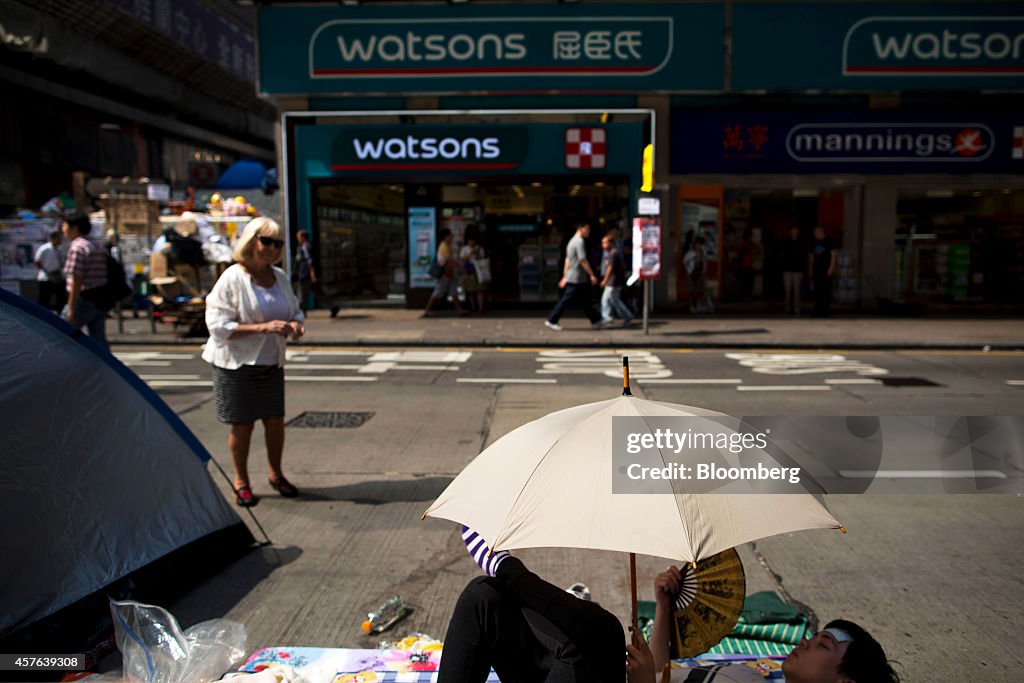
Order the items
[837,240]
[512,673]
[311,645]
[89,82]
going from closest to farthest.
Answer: [512,673]
[311,645]
[837,240]
[89,82]

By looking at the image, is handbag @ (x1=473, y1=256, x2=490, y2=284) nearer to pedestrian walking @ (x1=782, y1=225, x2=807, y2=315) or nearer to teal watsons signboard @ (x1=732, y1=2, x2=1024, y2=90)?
pedestrian walking @ (x1=782, y1=225, x2=807, y2=315)

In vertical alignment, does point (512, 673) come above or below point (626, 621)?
above

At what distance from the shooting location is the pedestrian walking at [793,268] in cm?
1589

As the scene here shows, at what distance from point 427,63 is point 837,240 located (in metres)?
10.3

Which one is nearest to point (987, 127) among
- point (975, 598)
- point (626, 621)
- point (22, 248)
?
point (975, 598)

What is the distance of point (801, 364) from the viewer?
11039mm

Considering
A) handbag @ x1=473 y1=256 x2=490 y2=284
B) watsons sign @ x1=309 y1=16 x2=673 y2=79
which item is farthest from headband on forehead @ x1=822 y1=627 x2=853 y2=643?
watsons sign @ x1=309 y1=16 x2=673 y2=79

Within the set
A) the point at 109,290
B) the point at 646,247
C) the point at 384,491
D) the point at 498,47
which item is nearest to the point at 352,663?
the point at 384,491

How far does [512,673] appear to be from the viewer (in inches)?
94.6

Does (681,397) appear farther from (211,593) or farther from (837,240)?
(837,240)

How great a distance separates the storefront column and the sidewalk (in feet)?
5.00

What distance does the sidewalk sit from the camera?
13070 millimetres

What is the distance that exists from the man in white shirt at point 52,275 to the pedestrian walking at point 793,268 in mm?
13202

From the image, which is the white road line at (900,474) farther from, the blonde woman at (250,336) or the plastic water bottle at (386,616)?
the blonde woman at (250,336)
